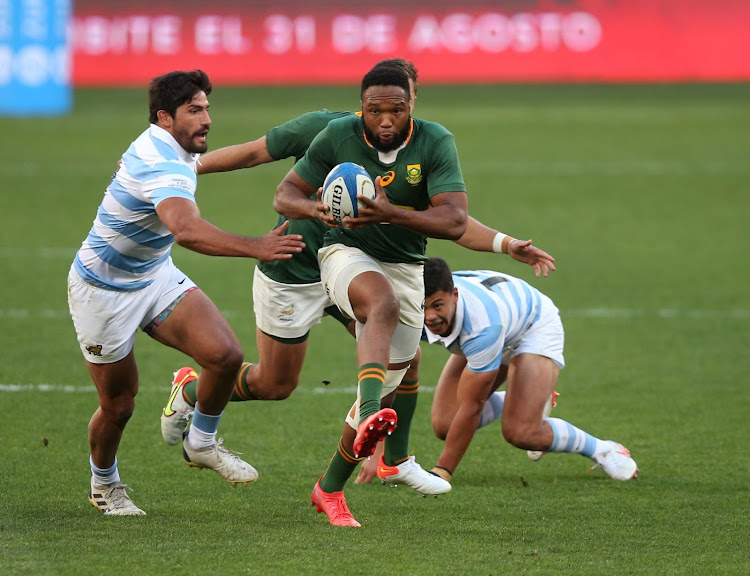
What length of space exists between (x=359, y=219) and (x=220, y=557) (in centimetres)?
167

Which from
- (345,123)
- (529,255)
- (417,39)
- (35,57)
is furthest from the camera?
(417,39)

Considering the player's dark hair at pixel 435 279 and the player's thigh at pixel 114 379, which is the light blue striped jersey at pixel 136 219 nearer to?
the player's thigh at pixel 114 379

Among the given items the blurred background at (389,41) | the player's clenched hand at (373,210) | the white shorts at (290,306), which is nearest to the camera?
the player's clenched hand at (373,210)

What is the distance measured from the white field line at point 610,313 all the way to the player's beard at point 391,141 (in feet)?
18.9

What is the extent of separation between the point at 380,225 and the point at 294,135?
1.07 m

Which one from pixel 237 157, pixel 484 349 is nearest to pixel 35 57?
pixel 237 157

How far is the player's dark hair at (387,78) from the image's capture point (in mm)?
6047

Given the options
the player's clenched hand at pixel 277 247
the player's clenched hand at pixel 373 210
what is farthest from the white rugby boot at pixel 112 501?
the player's clenched hand at pixel 373 210

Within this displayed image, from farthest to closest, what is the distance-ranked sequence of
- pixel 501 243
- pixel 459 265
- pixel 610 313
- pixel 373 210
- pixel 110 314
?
1. pixel 459 265
2. pixel 610 313
3. pixel 501 243
4. pixel 110 314
5. pixel 373 210

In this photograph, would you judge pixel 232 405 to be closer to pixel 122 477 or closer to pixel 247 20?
pixel 122 477

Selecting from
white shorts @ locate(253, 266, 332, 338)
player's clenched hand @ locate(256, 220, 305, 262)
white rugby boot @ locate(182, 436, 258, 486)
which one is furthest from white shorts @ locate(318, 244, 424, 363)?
white rugby boot @ locate(182, 436, 258, 486)

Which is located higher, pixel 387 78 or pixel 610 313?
pixel 387 78

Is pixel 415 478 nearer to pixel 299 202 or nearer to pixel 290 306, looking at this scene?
pixel 290 306

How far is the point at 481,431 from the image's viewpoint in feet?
27.7
